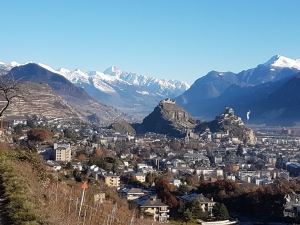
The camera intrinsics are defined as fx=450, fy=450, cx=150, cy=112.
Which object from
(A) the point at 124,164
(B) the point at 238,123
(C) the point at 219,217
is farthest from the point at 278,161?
(C) the point at 219,217

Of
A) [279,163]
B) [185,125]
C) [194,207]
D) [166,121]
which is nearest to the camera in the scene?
[194,207]

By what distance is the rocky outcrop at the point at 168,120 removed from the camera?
254 feet

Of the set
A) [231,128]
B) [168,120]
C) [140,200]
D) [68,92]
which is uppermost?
[68,92]

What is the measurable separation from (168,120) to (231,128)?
11.5 metres

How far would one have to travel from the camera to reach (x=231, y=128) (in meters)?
73.7

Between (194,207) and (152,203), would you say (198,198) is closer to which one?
(194,207)

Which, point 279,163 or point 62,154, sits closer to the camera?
point 62,154

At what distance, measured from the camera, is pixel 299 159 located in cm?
5084

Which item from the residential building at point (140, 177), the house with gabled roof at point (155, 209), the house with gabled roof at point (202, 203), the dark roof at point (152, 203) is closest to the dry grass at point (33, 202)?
the house with gabled roof at point (155, 209)

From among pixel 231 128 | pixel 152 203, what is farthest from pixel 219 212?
pixel 231 128

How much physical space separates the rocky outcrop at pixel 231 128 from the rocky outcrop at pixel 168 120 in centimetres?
367

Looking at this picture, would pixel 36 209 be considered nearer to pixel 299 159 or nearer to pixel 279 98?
pixel 299 159

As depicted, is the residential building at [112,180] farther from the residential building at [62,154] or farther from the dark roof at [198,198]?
the residential building at [62,154]

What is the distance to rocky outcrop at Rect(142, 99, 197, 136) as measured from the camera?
7734 cm
